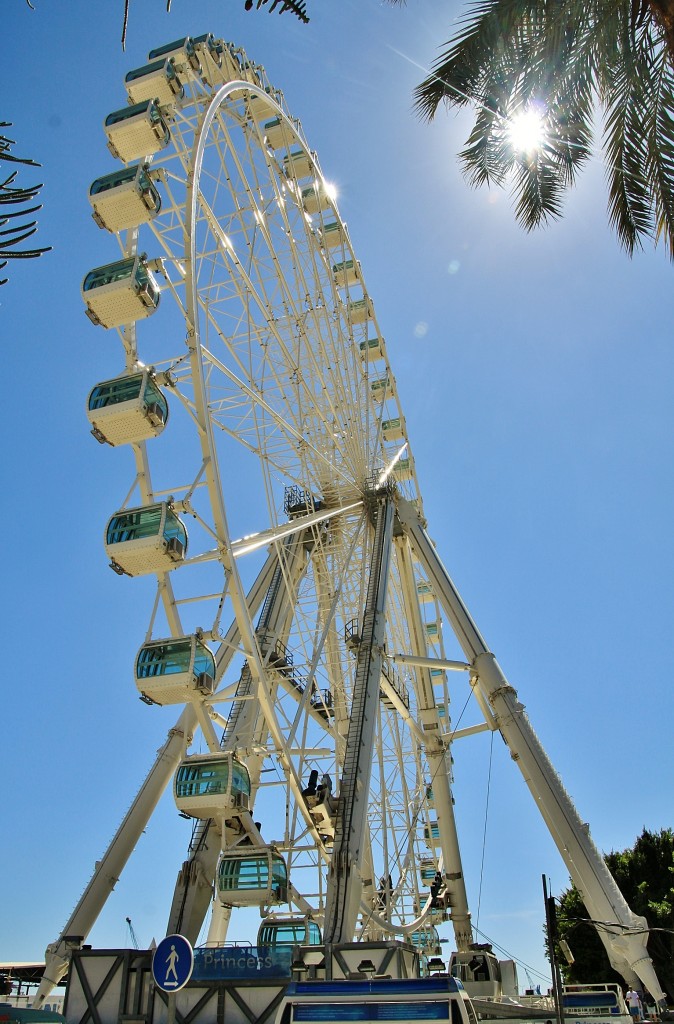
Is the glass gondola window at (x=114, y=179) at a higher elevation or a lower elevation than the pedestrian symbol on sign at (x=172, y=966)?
higher

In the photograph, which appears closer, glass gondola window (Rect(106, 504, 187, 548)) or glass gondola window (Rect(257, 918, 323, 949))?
glass gondola window (Rect(257, 918, 323, 949))

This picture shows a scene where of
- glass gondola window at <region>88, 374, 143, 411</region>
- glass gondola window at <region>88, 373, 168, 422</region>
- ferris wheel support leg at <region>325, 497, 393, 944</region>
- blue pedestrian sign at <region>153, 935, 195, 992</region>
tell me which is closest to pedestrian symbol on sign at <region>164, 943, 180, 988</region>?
blue pedestrian sign at <region>153, 935, 195, 992</region>

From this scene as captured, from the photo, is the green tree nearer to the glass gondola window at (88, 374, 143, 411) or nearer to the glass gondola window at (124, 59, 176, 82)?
the glass gondola window at (88, 374, 143, 411)

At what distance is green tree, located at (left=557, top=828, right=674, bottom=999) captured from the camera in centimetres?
3198

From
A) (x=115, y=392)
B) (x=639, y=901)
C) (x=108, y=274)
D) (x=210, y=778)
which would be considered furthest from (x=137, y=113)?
(x=639, y=901)

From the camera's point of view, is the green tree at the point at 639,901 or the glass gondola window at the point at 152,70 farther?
the green tree at the point at 639,901

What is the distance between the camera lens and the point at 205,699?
1627 cm

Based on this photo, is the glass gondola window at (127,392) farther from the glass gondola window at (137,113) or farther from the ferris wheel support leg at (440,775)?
the ferris wheel support leg at (440,775)

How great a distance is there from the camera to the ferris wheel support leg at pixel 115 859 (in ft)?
53.4

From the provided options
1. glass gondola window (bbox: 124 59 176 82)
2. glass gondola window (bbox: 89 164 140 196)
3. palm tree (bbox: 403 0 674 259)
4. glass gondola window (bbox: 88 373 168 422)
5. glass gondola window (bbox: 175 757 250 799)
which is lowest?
glass gondola window (bbox: 175 757 250 799)

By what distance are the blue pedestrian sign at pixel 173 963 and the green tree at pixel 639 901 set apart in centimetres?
3000

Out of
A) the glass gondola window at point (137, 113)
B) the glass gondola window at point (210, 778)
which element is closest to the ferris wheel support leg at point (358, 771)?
the glass gondola window at point (210, 778)

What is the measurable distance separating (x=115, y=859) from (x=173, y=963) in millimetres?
12360

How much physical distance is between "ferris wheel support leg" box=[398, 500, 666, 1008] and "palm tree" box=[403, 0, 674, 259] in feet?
38.9
